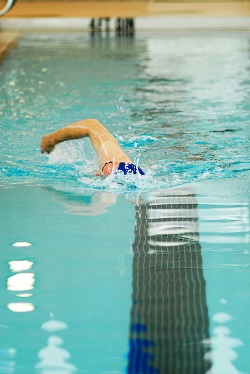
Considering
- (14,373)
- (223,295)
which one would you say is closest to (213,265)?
(223,295)

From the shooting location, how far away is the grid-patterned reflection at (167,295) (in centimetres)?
191

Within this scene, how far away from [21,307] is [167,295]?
436mm

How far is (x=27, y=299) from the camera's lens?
228 cm

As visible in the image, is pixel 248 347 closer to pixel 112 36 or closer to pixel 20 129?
pixel 20 129

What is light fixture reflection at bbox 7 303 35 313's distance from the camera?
2.20 metres

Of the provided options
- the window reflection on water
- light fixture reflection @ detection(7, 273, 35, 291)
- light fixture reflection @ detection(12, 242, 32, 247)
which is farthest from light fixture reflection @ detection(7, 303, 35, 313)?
light fixture reflection @ detection(12, 242, 32, 247)

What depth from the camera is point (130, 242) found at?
9.23ft

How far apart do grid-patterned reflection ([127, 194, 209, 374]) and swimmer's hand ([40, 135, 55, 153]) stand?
0.80 meters

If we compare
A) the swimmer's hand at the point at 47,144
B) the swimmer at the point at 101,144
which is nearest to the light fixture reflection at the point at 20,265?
the swimmer at the point at 101,144

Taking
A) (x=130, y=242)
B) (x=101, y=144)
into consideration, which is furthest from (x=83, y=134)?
(x=130, y=242)

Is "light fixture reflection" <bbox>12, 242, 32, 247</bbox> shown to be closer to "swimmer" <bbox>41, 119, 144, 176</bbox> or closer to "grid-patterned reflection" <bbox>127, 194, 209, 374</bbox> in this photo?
"grid-patterned reflection" <bbox>127, 194, 209, 374</bbox>

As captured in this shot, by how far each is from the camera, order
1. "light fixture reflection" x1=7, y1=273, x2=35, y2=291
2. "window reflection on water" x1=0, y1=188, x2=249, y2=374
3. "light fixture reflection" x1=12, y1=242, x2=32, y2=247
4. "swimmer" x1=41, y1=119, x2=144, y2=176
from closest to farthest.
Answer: "window reflection on water" x1=0, y1=188, x2=249, y2=374 → "light fixture reflection" x1=7, y1=273, x2=35, y2=291 → "light fixture reflection" x1=12, y1=242, x2=32, y2=247 → "swimmer" x1=41, y1=119, x2=144, y2=176

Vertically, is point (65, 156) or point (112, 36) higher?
point (112, 36)

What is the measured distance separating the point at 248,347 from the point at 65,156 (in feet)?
7.34
